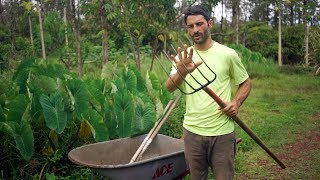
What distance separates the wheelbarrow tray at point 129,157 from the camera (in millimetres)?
2777

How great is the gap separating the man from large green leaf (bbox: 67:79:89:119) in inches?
51.8

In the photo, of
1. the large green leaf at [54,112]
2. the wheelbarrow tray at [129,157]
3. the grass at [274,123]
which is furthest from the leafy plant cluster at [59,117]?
the grass at [274,123]

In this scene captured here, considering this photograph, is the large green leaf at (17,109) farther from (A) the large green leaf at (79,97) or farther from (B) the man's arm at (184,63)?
(B) the man's arm at (184,63)

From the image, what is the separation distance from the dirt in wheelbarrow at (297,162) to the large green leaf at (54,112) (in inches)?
79.8

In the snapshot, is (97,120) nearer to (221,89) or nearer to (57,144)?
(57,144)

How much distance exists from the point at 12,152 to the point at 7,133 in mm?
255

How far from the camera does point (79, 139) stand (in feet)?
12.7

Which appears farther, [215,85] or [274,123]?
[274,123]

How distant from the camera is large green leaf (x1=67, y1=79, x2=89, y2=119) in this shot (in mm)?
3551

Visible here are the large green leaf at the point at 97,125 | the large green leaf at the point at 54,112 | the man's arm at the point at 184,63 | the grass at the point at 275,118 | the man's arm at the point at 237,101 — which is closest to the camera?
the man's arm at the point at 184,63

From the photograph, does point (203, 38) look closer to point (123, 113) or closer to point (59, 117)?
point (123, 113)

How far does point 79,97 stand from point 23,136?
0.64 m

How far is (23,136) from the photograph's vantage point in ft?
10.5

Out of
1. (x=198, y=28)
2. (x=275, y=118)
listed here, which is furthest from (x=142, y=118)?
(x=275, y=118)
